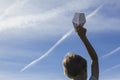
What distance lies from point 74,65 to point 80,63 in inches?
6.3

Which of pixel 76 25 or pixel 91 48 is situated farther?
A: pixel 91 48

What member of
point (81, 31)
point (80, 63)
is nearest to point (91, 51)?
point (80, 63)

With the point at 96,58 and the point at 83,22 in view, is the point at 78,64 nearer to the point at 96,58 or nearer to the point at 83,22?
the point at 96,58

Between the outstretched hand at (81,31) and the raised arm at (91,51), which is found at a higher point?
the outstretched hand at (81,31)

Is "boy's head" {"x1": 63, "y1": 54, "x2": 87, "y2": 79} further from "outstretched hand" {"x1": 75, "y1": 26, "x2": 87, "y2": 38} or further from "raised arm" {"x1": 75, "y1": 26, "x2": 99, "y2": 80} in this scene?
"outstretched hand" {"x1": 75, "y1": 26, "x2": 87, "y2": 38}

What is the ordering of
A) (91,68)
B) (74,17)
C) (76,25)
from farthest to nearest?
(91,68) → (76,25) → (74,17)

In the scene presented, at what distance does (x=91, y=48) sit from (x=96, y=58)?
1.14ft

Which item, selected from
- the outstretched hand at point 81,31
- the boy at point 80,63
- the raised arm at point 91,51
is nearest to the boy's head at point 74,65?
the boy at point 80,63

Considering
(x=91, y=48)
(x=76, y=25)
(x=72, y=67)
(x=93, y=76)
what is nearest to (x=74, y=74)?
(x=72, y=67)

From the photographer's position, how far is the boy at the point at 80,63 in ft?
13.8

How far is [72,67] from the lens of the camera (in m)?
4.27

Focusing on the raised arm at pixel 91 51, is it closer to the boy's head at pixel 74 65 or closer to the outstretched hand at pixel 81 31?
the outstretched hand at pixel 81 31

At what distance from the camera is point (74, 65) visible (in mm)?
4215

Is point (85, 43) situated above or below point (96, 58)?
above
